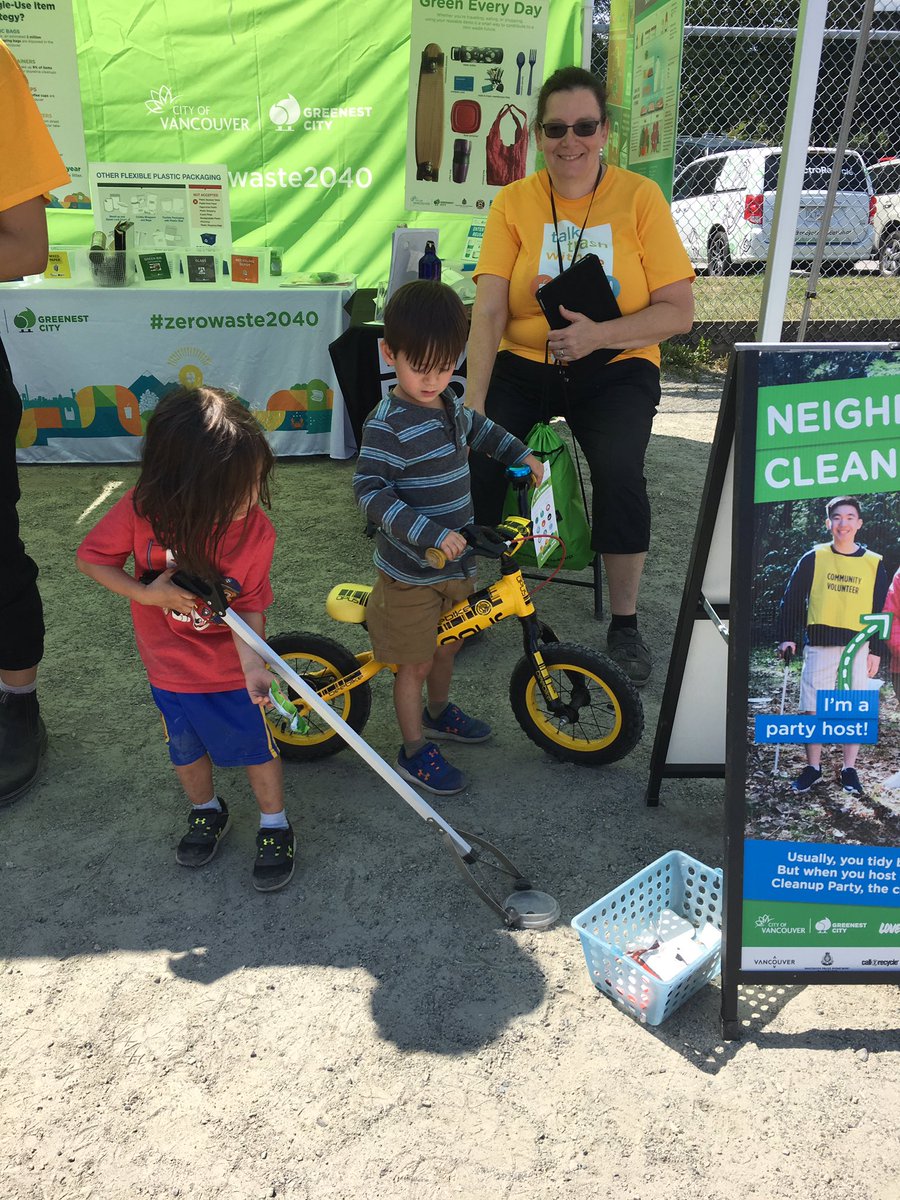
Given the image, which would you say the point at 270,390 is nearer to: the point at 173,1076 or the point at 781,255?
the point at 781,255

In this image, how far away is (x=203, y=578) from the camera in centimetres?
205

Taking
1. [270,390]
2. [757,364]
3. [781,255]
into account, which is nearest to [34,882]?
[757,364]

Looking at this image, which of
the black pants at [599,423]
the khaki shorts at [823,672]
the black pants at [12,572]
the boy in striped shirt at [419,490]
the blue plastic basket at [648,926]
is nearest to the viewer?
the khaki shorts at [823,672]

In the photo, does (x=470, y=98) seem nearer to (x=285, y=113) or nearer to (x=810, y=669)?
(x=285, y=113)

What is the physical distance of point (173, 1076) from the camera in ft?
6.23

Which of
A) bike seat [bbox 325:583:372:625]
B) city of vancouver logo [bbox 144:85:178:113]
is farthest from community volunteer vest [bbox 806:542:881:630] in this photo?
city of vancouver logo [bbox 144:85:178:113]

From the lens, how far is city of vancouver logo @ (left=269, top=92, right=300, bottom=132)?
6098 millimetres

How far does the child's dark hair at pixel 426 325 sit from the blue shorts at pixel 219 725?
886 millimetres

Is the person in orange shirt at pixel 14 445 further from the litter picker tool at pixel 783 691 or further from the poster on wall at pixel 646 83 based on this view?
the poster on wall at pixel 646 83

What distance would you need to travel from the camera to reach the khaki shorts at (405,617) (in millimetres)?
2535

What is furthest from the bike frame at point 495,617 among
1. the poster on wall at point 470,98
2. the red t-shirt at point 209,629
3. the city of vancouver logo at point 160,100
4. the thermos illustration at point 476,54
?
the city of vancouver logo at point 160,100

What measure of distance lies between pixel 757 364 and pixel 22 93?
5.99ft

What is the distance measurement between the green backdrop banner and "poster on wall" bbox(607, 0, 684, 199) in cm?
144

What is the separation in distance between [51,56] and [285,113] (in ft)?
4.93
